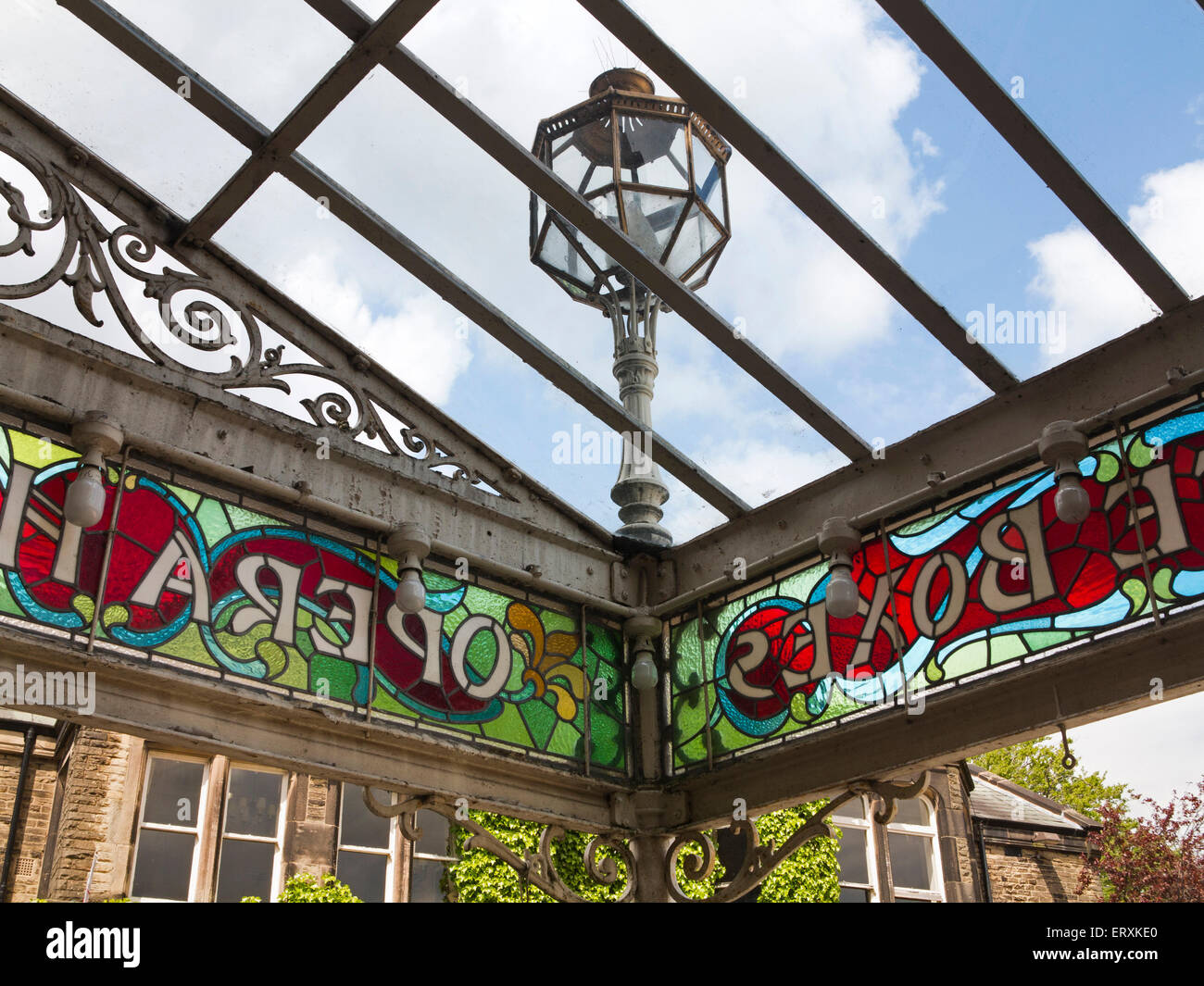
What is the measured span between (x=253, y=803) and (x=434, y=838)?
1867mm

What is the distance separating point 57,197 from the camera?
4219 millimetres

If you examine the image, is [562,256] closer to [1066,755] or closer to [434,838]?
[1066,755]

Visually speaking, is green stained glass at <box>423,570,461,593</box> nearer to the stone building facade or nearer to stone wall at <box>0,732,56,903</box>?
the stone building facade

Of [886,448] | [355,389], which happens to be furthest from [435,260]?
[886,448]

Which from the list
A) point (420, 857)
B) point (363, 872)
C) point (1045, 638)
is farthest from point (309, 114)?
point (363, 872)

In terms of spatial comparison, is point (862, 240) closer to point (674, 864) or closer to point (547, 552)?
point (547, 552)

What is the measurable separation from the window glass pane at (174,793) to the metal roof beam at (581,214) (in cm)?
943

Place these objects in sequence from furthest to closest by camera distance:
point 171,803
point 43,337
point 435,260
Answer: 1. point 171,803
2. point 435,260
3. point 43,337

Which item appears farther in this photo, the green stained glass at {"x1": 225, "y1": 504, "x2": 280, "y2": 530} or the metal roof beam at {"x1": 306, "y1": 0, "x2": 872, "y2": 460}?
the green stained glass at {"x1": 225, "y1": 504, "x2": 280, "y2": 530}

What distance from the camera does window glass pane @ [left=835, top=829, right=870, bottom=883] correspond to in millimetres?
14445

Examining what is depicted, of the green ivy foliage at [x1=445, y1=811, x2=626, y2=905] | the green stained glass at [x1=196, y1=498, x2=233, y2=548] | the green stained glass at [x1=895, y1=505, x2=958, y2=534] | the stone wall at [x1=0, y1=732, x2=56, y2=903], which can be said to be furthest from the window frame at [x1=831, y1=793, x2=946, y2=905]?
the green stained glass at [x1=196, y1=498, x2=233, y2=548]

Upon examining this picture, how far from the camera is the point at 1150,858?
17797 millimetres

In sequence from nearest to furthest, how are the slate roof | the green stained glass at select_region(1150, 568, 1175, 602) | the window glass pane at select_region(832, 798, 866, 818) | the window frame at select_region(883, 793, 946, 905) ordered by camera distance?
1. the green stained glass at select_region(1150, 568, 1175, 602)
2. the window frame at select_region(883, 793, 946, 905)
3. the window glass pane at select_region(832, 798, 866, 818)
4. the slate roof
